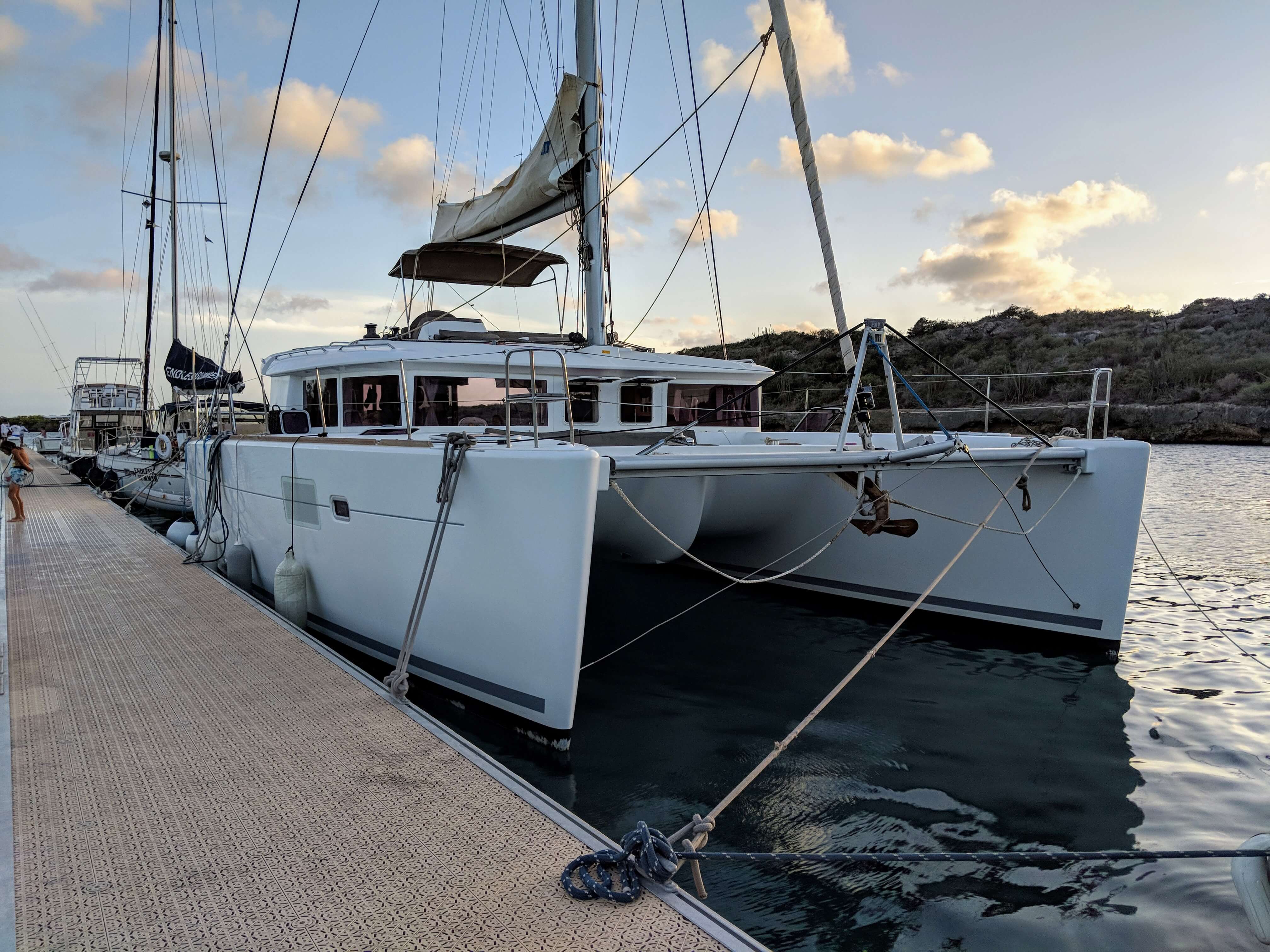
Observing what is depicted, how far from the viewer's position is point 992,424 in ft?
78.6

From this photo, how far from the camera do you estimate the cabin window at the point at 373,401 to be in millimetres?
6242

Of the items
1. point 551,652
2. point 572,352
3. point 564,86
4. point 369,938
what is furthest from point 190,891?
point 564,86

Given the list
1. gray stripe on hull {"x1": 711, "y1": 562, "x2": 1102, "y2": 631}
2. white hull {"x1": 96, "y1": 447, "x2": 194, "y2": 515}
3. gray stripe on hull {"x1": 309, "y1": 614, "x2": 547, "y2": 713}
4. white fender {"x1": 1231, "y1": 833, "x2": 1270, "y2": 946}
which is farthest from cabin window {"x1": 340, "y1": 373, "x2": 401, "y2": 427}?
white hull {"x1": 96, "y1": 447, "x2": 194, "y2": 515}

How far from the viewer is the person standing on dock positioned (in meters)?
10.8

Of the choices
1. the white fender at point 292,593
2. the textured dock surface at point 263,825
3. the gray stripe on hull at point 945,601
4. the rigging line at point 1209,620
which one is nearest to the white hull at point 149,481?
the white fender at point 292,593

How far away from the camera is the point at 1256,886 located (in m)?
2.27

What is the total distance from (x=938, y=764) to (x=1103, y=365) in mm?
29859

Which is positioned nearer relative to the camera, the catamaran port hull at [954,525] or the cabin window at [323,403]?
the catamaran port hull at [954,525]

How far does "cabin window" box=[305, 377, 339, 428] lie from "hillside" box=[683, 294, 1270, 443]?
8571mm

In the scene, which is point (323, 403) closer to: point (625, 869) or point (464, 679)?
point (464, 679)

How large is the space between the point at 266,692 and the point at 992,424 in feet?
79.1

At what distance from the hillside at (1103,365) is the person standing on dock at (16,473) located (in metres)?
11.8

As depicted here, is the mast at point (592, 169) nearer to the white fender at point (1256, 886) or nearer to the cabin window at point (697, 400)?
the cabin window at point (697, 400)

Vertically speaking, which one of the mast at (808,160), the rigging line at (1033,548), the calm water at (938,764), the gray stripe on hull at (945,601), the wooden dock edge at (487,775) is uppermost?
the mast at (808,160)
